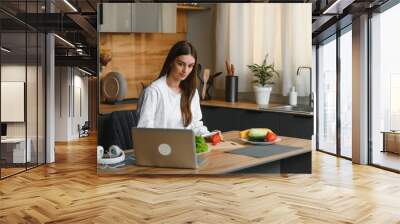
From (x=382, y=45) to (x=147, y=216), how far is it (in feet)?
15.2

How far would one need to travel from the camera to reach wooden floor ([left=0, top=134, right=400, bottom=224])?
3.24 metres

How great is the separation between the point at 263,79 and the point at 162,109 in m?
1.36

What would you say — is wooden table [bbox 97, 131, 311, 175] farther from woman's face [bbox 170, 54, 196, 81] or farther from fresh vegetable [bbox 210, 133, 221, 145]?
woman's face [bbox 170, 54, 196, 81]

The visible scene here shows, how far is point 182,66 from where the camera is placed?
5.03 meters

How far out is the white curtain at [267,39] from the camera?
5086 mm

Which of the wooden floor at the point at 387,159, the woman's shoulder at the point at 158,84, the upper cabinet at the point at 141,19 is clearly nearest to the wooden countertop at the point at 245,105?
→ the woman's shoulder at the point at 158,84

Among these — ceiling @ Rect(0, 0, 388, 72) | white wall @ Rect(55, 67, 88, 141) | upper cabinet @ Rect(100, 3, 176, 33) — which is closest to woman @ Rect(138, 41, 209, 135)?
upper cabinet @ Rect(100, 3, 176, 33)

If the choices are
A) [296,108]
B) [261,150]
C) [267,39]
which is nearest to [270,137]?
[261,150]

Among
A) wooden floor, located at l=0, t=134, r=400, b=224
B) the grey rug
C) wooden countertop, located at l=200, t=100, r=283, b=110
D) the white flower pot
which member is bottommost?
wooden floor, located at l=0, t=134, r=400, b=224

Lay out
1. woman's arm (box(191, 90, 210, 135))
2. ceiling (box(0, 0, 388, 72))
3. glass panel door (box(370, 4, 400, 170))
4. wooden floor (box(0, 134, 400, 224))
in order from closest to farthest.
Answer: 1. wooden floor (box(0, 134, 400, 224))
2. woman's arm (box(191, 90, 210, 135))
3. ceiling (box(0, 0, 388, 72))
4. glass panel door (box(370, 4, 400, 170))

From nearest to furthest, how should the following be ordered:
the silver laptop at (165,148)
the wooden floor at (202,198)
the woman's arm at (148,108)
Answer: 1. the wooden floor at (202,198)
2. the silver laptop at (165,148)
3. the woman's arm at (148,108)

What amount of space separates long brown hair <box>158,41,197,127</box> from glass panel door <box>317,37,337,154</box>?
151 inches

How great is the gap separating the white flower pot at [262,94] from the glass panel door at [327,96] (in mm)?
3252

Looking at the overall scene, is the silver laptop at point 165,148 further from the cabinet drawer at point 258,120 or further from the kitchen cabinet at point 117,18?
the kitchen cabinet at point 117,18
